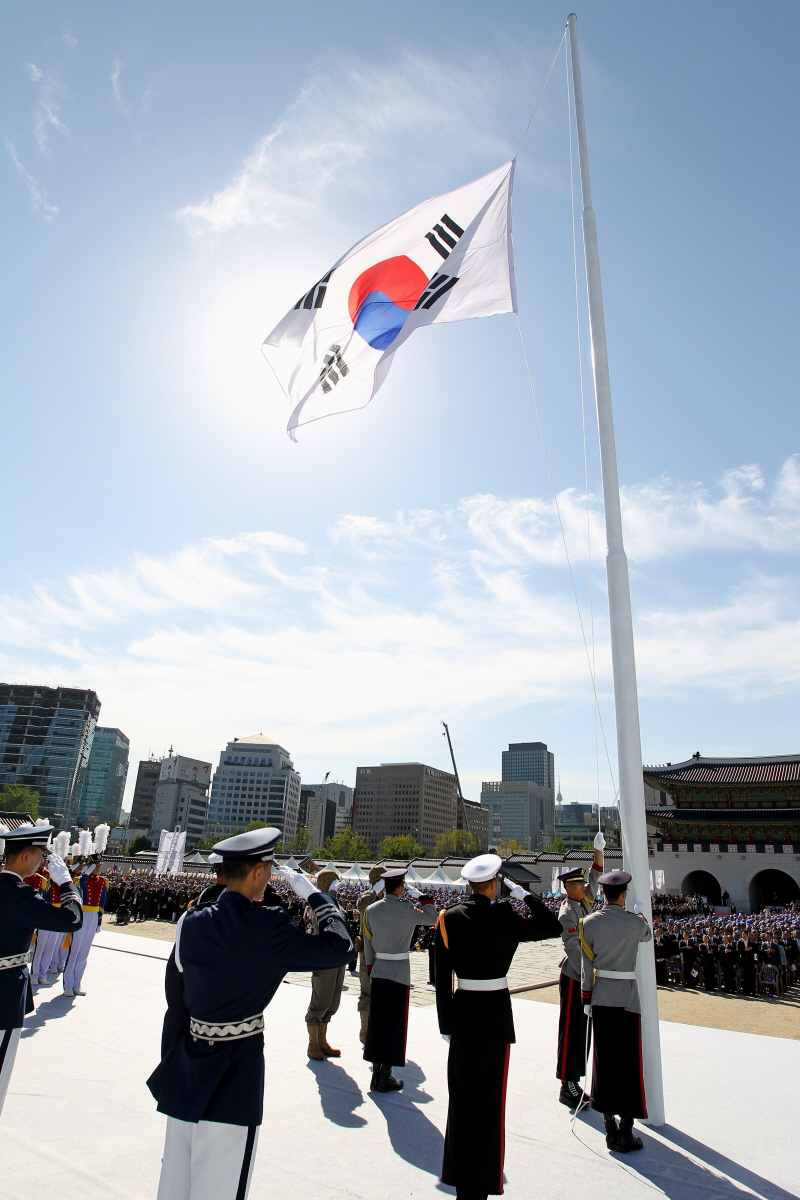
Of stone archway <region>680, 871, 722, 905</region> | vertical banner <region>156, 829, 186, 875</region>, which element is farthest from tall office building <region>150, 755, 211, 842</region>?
stone archway <region>680, 871, 722, 905</region>

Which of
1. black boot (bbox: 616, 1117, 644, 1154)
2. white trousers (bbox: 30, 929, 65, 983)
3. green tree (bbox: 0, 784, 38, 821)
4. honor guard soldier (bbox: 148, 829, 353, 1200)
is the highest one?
green tree (bbox: 0, 784, 38, 821)

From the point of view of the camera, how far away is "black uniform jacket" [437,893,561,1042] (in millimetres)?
4145

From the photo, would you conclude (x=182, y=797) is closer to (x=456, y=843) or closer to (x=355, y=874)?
(x=456, y=843)

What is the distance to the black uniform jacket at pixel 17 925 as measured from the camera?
13.6ft

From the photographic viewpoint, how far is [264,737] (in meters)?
194

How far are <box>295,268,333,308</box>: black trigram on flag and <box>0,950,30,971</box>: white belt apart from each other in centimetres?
784

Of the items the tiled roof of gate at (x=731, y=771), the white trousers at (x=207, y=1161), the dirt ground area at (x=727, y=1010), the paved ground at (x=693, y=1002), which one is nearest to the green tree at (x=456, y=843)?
the tiled roof of gate at (x=731, y=771)

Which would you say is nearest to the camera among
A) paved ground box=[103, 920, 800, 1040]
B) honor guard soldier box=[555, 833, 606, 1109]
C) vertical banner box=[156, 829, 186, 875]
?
honor guard soldier box=[555, 833, 606, 1109]

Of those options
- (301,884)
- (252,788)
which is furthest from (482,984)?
(252,788)

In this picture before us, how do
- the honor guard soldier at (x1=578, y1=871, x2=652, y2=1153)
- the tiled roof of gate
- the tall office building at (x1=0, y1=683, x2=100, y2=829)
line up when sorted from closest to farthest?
the honor guard soldier at (x1=578, y1=871, x2=652, y2=1153) → the tiled roof of gate → the tall office building at (x1=0, y1=683, x2=100, y2=829)

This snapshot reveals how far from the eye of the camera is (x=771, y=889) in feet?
144

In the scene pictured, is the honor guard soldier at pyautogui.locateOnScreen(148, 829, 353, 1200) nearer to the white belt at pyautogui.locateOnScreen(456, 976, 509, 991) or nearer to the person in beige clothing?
the white belt at pyautogui.locateOnScreen(456, 976, 509, 991)

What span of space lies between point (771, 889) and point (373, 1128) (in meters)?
48.8

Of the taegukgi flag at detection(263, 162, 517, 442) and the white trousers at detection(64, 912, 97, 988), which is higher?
the taegukgi flag at detection(263, 162, 517, 442)
